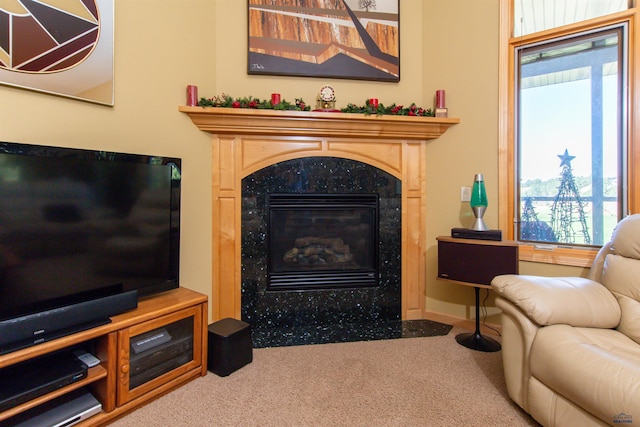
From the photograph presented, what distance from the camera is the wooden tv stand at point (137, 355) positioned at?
1.34 meters

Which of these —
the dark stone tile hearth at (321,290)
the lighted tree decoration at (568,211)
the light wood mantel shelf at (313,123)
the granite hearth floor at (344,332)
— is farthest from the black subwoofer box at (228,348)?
the lighted tree decoration at (568,211)

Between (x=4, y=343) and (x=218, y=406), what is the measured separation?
3.15ft

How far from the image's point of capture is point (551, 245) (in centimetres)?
231

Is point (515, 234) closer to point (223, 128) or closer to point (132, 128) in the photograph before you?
point (223, 128)

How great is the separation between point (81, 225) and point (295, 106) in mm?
1637

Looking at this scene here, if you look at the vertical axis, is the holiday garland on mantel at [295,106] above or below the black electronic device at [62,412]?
above

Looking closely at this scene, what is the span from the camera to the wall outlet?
260 centimetres

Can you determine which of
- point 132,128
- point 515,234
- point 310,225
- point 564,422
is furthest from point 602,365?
point 132,128

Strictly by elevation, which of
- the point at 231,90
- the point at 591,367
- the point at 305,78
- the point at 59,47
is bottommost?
the point at 591,367

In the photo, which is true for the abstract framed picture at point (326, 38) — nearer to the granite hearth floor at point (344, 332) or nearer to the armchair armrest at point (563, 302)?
the armchair armrest at point (563, 302)

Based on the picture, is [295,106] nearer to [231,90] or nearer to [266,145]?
[266,145]

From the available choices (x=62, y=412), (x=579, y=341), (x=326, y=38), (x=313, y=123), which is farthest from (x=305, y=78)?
(x=62, y=412)

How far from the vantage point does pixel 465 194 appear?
2611mm

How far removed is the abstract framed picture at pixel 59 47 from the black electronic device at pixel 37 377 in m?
1.36
